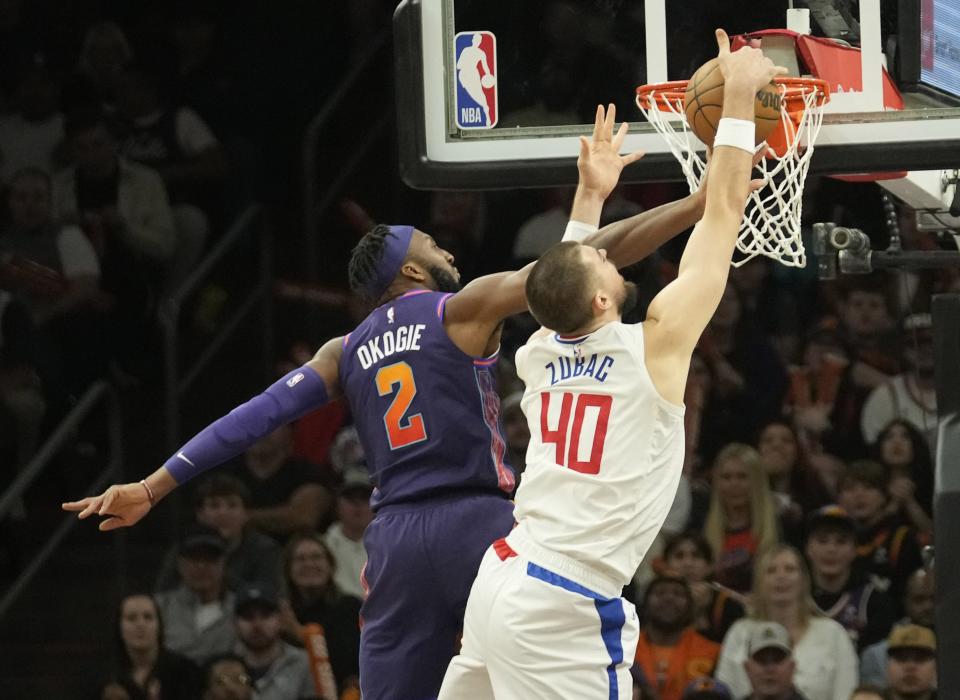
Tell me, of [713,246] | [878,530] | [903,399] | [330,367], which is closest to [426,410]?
[330,367]

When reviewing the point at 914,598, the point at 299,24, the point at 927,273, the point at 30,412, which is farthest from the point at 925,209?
the point at 299,24

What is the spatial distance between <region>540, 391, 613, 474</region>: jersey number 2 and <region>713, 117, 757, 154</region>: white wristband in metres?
0.76

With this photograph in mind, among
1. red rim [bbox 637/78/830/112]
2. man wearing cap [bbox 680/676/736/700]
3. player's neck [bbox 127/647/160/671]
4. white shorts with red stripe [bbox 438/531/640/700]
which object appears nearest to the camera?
white shorts with red stripe [bbox 438/531/640/700]

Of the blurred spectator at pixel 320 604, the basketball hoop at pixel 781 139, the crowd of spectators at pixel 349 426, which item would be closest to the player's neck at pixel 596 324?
the basketball hoop at pixel 781 139

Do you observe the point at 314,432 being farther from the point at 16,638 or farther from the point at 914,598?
the point at 914,598

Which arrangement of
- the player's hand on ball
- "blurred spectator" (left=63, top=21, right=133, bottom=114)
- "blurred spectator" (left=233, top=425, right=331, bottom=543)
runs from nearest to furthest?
the player's hand on ball
"blurred spectator" (left=233, top=425, right=331, bottom=543)
"blurred spectator" (left=63, top=21, right=133, bottom=114)

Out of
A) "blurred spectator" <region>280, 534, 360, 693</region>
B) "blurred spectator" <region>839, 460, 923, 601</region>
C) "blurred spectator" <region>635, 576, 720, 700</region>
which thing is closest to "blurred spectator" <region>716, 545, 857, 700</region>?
"blurred spectator" <region>635, 576, 720, 700</region>

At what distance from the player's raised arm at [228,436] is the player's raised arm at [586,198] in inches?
24.4

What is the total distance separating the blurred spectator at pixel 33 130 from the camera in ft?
35.5

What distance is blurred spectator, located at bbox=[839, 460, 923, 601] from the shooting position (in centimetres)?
823

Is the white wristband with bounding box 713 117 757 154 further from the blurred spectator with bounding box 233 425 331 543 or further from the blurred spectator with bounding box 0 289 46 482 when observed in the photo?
the blurred spectator with bounding box 0 289 46 482

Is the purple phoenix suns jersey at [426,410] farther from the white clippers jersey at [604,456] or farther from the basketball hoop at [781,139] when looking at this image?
the basketball hoop at [781,139]

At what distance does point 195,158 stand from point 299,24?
1520mm

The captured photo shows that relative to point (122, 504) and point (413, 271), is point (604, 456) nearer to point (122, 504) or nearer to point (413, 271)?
point (413, 271)
